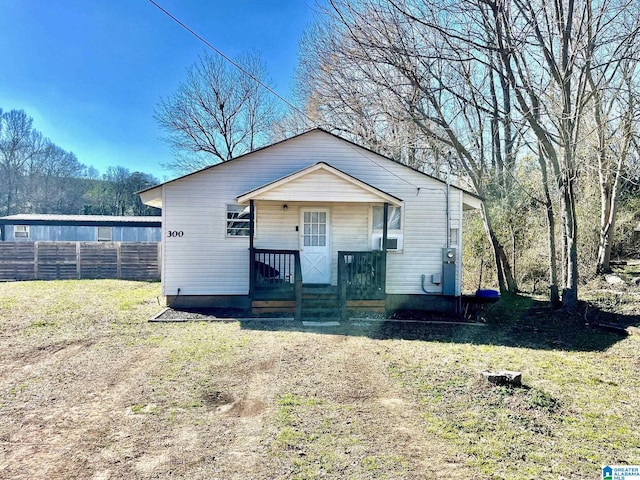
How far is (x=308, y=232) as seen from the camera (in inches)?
386

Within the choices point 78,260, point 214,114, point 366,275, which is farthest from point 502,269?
point 214,114

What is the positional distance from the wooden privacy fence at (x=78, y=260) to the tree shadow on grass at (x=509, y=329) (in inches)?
412

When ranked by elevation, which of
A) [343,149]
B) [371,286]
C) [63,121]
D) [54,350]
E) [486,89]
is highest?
[63,121]

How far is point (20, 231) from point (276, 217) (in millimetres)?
17591

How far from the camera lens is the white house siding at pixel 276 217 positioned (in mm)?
9422

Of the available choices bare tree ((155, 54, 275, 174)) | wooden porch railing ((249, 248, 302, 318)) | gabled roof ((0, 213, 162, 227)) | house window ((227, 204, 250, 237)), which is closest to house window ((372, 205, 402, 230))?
wooden porch railing ((249, 248, 302, 318))

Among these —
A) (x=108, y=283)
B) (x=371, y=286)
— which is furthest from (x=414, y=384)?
(x=108, y=283)

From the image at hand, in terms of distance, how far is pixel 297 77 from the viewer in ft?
56.9

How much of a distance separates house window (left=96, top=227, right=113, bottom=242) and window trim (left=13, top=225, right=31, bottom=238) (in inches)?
129

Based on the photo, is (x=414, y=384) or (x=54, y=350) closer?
(x=414, y=384)

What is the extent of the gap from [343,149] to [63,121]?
23.0 meters

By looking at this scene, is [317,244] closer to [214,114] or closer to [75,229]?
[75,229]

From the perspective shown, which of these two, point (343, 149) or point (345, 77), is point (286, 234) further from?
point (345, 77)

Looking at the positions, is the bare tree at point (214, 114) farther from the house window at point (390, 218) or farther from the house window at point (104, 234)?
the house window at point (390, 218)
